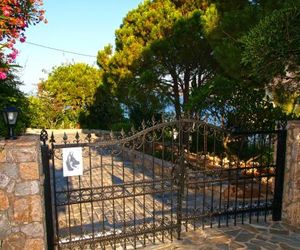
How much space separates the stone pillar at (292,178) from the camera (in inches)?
209

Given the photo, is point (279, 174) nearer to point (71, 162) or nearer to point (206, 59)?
point (71, 162)

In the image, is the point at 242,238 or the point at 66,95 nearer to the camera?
the point at 242,238

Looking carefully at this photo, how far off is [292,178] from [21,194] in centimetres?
459

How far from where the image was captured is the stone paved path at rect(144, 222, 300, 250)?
4.76 metres

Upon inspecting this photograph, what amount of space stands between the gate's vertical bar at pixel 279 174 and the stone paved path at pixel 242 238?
248 millimetres

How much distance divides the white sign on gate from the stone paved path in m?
1.71

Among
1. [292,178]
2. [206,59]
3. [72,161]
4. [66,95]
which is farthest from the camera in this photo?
[66,95]

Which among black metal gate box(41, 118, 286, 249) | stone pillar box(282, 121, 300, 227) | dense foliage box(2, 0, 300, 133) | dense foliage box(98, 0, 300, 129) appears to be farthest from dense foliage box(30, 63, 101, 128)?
stone pillar box(282, 121, 300, 227)

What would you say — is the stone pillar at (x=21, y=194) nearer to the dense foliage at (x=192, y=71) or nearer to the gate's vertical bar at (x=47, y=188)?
the gate's vertical bar at (x=47, y=188)

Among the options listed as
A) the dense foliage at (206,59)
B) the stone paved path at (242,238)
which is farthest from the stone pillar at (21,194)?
the dense foliage at (206,59)

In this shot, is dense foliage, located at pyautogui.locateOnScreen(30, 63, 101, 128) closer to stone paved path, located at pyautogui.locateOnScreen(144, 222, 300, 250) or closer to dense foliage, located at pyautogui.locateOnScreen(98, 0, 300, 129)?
dense foliage, located at pyautogui.locateOnScreen(98, 0, 300, 129)

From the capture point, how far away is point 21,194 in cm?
393

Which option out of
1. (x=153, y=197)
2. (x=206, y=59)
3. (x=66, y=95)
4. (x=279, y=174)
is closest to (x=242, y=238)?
(x=279, y=174)

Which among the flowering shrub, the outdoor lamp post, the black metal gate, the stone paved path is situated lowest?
the stone paved path
